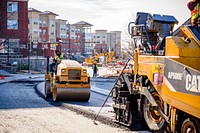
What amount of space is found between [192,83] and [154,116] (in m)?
2.41

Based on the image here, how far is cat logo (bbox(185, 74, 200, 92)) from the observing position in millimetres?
6090

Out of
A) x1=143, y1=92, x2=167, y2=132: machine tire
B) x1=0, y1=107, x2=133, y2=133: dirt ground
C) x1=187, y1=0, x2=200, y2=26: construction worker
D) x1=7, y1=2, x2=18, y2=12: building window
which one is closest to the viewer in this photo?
x1=187, y1=0, x2=200, y2=26: construction worker

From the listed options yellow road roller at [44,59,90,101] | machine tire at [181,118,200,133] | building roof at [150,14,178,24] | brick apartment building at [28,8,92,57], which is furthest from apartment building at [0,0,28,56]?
machine tire at [181,118,200,133]

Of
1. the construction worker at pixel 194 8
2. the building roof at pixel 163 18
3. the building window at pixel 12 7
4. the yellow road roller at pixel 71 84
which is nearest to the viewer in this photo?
the construction worker at pixel 194 8

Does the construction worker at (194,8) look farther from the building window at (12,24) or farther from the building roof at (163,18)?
the building window at (12,24)

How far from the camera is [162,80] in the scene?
7.46 metres

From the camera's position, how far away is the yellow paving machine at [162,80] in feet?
21.5

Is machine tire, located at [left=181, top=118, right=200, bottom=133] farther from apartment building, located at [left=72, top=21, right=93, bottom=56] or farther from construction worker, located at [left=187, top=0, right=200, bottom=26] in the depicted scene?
apartment building, located at [left=72, top=21, right=93, bottom=56]

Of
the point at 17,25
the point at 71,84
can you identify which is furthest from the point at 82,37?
the point at 71,84

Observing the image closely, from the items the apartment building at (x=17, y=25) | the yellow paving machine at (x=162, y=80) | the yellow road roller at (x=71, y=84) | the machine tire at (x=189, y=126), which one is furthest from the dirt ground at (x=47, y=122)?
the apartment building at (x=17, y=25)

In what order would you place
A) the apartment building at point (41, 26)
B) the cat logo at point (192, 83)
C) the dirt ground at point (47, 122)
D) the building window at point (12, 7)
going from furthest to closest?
the apartment building at point (41, 26) < the building window at point (12, 7) < the dirt ground at point (47, 122) < the cat logo at point (192, 83)

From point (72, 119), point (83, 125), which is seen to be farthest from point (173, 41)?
point (72, 119)

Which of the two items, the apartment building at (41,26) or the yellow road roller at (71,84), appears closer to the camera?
the yellow road roller at (71,84)

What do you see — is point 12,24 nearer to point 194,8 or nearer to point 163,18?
point 163,18
